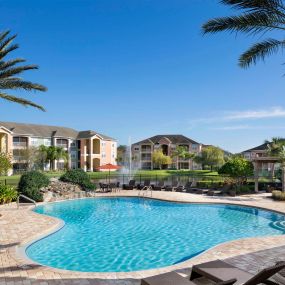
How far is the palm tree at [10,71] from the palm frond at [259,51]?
32.5ft

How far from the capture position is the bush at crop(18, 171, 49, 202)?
21.8 metres

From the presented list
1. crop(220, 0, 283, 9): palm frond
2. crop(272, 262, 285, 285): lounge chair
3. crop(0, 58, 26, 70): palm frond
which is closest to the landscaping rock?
crop(0, 58, 26, 70): palm frond

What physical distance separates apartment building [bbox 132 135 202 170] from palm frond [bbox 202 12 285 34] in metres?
77.5

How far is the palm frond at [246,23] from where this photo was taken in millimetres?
8984

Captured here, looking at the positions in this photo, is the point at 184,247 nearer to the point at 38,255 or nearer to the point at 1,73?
the point at 38,255

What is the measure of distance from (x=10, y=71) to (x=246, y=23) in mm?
10989

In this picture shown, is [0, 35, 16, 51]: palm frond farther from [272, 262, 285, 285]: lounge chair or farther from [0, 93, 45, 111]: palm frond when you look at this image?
[272, 262, 285, 285]: lounge chair

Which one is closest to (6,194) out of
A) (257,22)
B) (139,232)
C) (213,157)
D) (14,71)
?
(14,71)

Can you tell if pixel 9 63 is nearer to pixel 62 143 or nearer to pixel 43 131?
pixel 43 131

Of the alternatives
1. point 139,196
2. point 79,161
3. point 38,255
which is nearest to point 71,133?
point 79,161

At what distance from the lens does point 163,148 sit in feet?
292

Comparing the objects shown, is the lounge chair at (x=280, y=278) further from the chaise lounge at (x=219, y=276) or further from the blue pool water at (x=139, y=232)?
the blue pool water at (x=139, y=232)

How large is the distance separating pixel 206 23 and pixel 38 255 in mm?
9283

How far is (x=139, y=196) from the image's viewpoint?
25.0 meters
